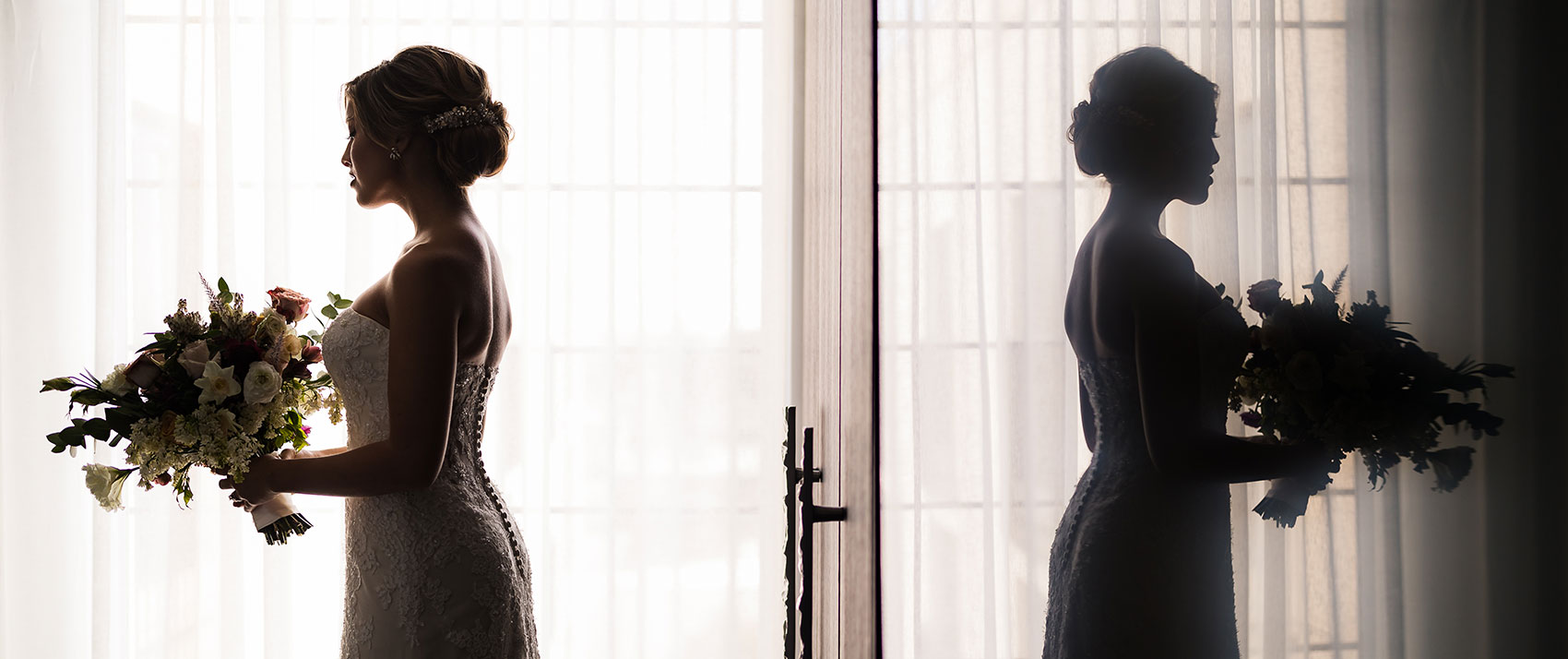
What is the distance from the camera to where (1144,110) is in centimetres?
20

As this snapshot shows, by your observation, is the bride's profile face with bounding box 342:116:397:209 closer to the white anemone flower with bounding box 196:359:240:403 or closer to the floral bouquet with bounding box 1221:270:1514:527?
the white anemone flower with bounding box 196:359:240:403

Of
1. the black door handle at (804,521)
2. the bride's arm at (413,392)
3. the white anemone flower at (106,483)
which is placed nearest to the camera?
→ the black door handle at (804,521)

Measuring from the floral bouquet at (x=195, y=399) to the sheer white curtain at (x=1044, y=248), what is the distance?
1325 millimetres

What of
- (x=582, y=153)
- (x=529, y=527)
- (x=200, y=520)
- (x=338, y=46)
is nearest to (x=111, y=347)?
(x=200, y=520)

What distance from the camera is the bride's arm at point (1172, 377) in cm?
19

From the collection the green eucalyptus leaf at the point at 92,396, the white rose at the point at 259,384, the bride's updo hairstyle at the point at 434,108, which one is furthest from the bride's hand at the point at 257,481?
the bride's updo hairstyle at the point at 434,108

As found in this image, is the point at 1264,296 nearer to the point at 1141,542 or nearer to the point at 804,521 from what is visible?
the point at 1141,542

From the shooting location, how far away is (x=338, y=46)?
7.23ft

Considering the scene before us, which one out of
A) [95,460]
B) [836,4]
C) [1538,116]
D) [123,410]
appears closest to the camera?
[1538,116]

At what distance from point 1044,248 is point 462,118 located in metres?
1.52

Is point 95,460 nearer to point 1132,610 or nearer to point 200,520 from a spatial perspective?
point 200,520

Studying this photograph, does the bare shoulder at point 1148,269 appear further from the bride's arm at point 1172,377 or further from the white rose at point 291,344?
the white rose at point 291,344

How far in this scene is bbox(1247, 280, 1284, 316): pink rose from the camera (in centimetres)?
17

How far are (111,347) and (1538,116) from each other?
2.82 meters
